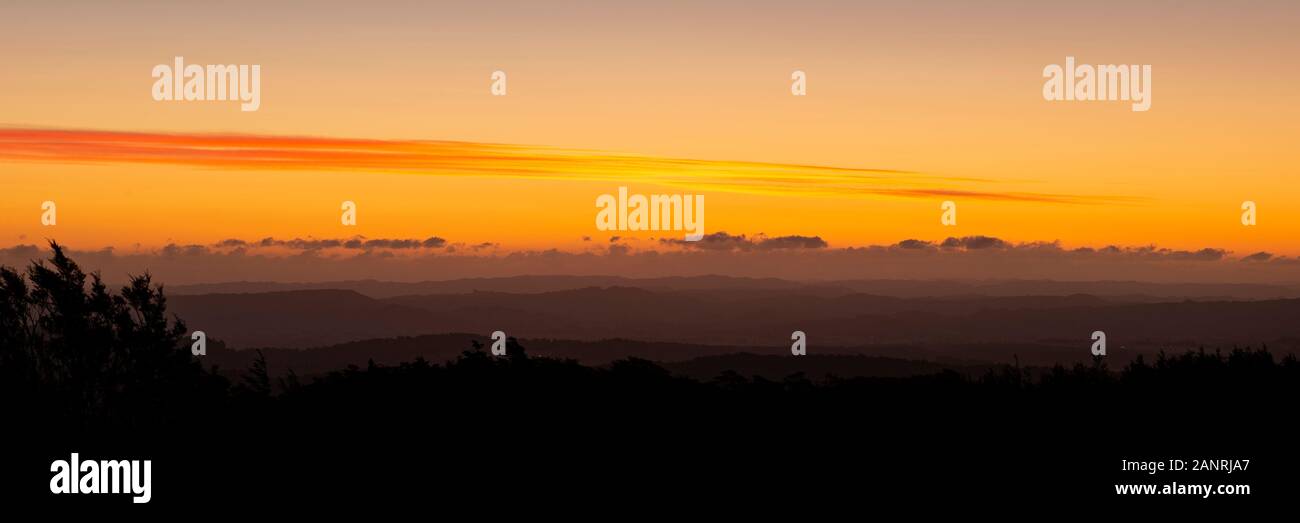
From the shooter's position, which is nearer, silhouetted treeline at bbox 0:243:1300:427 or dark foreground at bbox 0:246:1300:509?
dark foreground at bbox 0:246:1300:509

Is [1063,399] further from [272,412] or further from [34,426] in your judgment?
[34,426]
